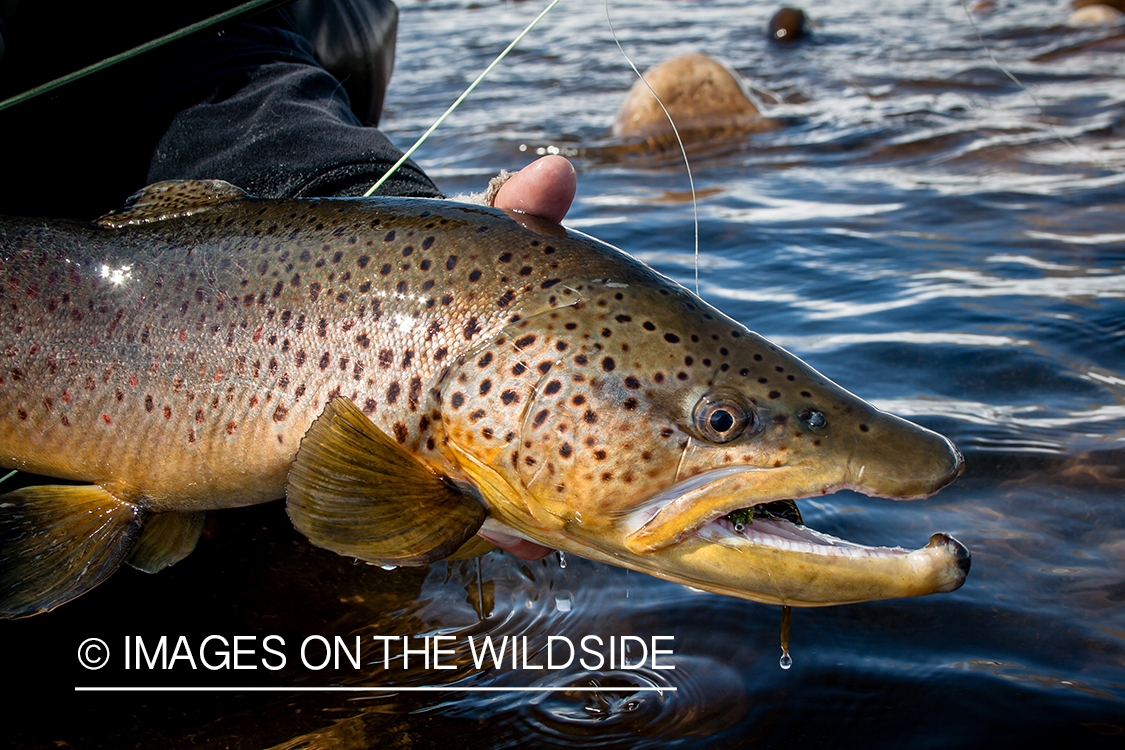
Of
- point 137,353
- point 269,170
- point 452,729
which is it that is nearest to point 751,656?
point 452,729

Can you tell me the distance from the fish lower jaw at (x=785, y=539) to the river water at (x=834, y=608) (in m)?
0.67

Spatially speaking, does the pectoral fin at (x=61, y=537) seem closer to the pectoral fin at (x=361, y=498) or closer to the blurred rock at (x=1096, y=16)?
the pectoral fin at (x=361, y=498)

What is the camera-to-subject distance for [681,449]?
2.11m

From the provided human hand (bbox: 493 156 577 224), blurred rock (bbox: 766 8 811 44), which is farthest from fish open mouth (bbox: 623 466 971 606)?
blurred rock (bbox: 766 8 811 44)

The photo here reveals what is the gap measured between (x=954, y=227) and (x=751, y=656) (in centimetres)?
432

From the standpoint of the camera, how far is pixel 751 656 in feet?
9.09

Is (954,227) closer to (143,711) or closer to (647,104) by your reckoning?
(647,104)

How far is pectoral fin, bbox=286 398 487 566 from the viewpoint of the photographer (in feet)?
6.92

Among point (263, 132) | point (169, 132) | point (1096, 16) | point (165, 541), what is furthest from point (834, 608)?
point (1096, 16)

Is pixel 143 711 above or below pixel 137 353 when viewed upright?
below

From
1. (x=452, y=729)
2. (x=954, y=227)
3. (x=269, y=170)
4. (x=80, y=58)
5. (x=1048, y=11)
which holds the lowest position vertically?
(x=452, y=729)

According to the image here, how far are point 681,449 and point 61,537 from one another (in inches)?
66.5

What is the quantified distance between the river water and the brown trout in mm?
561

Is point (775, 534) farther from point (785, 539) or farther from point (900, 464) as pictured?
point (900, 464)
